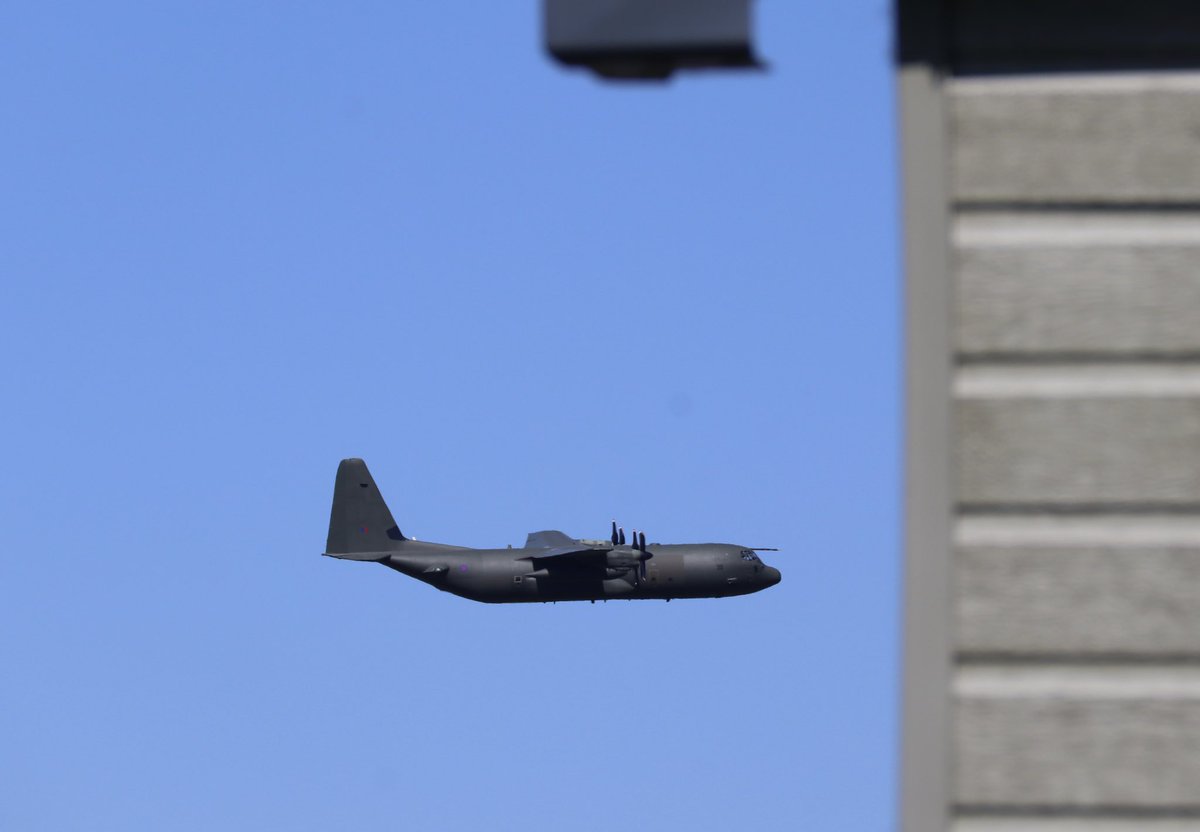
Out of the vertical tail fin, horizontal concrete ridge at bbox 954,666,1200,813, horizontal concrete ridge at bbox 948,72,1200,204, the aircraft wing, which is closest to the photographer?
horizontal concrete ridge at bbox 954,666,1200,813

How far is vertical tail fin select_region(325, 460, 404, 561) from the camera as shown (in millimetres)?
68750

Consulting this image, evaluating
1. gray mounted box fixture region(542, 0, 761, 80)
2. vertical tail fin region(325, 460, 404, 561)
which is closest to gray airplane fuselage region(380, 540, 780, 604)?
vertical tail fin region(325, 460, 404, 561)

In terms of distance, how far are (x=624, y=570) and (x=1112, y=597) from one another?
55.5 m

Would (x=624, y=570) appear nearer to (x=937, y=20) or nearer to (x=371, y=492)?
(x=371, y=492)

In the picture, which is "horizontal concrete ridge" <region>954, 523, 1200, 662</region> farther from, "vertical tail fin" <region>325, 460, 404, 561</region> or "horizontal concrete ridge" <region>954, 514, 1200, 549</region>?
"vertical tail fin" <region>325, 460, 404, 561</region>

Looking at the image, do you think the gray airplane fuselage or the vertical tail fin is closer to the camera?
the gray airplane fuselage

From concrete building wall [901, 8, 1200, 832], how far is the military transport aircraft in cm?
5513

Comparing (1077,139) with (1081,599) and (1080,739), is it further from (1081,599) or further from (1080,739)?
(1080,739)

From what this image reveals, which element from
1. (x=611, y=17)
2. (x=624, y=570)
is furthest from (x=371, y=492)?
(x=611, y=17)

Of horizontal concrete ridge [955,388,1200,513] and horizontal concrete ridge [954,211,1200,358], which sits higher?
horizontal concrete ridge [954,211,1200,358]

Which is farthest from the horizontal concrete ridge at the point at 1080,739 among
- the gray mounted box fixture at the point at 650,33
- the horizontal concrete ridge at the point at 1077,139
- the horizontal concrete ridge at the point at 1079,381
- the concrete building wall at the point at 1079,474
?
the gray mounted box fixture at the point at 650,33

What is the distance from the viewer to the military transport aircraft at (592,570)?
59.8 m

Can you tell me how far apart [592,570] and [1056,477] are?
56.0 meters

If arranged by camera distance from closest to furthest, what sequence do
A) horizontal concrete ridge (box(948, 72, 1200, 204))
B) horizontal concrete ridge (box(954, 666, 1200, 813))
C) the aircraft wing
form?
horizontal concrete ridge (box(954, 666, 1200, 813)), horizontal concrete ridge (box(948, 72, 1200, 204)), the aircraft wing
